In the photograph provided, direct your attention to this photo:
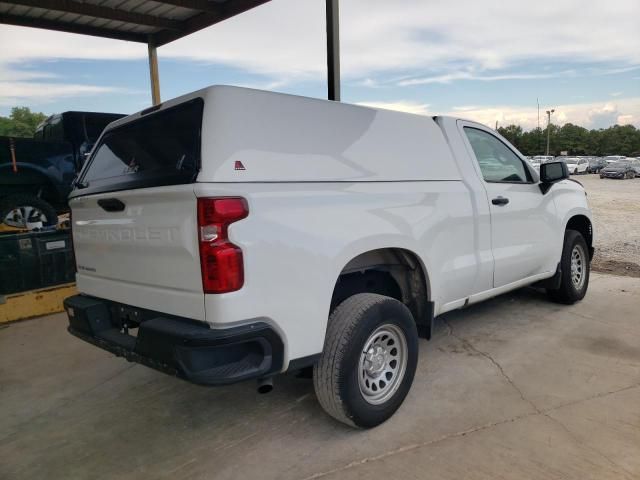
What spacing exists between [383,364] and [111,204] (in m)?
1.92

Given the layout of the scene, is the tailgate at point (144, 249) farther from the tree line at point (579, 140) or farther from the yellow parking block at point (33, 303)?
the tree line at point (579, 140)

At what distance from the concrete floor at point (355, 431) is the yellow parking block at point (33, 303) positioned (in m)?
1.21

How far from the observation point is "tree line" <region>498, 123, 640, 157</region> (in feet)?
298

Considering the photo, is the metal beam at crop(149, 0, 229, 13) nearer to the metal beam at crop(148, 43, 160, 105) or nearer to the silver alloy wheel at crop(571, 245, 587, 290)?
the metal beam at crop(148, 43, 160, 105)

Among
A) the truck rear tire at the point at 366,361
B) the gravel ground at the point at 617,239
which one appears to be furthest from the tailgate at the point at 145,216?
the gravel ground at the point at 617,239

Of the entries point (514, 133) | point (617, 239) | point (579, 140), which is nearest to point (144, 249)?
point (617, 239)

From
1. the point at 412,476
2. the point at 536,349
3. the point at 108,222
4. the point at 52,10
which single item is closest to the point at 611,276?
the point at 536,349

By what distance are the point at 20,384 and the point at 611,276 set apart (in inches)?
276

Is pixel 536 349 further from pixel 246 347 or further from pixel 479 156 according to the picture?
pixel 246 347

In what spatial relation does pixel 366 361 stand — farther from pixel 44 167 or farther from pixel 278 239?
pixel 44 167

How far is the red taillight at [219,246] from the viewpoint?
2.24 meters

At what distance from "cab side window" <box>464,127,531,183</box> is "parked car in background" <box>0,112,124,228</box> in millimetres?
6065

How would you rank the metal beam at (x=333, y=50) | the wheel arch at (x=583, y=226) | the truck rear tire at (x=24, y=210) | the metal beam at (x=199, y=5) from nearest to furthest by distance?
the wheel arch at (x=583, y=226) < the metal beam at (x=333, y=50) < the truck rear tire at (x=24, y=210) < the metal beam at (x=199, y=5)

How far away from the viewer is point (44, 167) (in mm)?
7727
